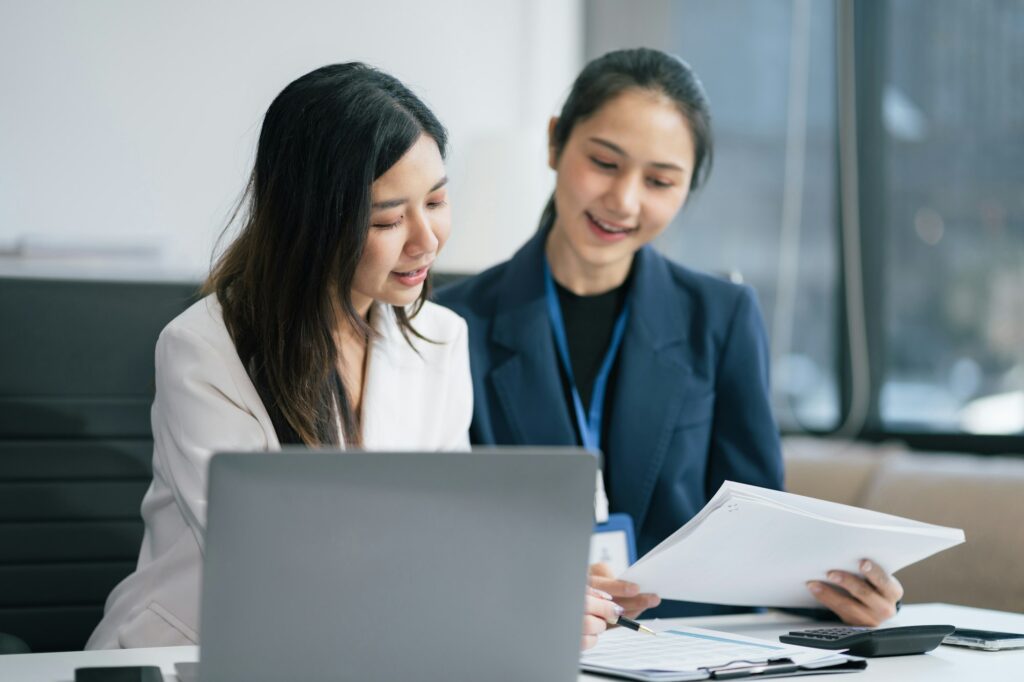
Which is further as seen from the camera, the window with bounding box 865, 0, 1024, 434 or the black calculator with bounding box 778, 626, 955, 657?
the window with bounding box 865, 0, 1024, 434

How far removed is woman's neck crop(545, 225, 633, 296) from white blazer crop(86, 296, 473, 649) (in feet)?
1.59

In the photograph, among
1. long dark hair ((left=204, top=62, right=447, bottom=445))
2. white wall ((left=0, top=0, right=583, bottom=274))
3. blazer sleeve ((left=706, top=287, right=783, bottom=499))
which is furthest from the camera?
white wall ((left=0, top=0, right=583, bottom=274))

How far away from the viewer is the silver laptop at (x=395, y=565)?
917 millimetres

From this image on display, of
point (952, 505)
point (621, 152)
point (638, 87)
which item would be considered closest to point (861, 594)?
point (621, 152)

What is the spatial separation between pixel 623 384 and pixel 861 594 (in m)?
0.59

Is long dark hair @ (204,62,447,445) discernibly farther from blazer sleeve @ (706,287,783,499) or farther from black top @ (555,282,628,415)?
blazer sleeve @ (706,287,783,499)

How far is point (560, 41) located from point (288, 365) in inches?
97.8

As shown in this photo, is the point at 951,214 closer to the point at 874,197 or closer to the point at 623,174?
the point at 874,197

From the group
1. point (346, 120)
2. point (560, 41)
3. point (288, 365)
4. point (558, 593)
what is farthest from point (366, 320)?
point (560, 41)

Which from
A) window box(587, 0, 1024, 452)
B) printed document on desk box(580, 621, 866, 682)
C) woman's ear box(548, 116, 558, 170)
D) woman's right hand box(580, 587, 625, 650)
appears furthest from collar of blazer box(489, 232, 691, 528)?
window box(587, 0, 1024, 452)

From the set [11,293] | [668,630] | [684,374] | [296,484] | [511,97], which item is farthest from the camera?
[511,97]

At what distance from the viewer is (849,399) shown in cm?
379

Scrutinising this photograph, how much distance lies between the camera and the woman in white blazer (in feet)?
4.87

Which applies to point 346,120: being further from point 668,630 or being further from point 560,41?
point 560,41
